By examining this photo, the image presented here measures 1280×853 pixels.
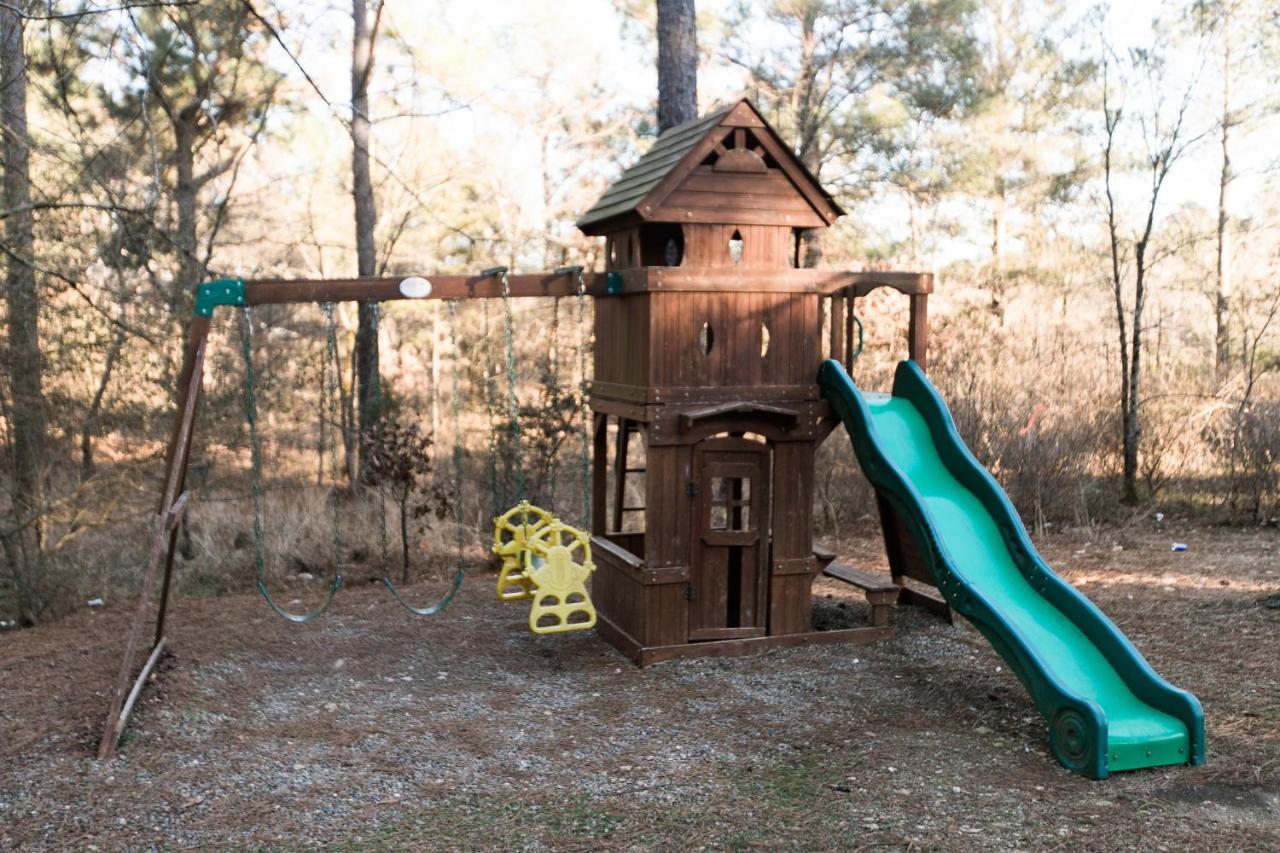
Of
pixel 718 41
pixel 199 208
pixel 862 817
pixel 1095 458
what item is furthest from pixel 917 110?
pixel 862 817

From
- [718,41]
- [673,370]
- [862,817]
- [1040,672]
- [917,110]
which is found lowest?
[862,817]

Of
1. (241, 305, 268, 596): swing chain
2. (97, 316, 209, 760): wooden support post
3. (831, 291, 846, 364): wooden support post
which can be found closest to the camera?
(97, 316, 209, 760): wooden support post

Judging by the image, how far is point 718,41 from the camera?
17062 mm

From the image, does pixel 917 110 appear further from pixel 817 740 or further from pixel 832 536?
pixel 817 740

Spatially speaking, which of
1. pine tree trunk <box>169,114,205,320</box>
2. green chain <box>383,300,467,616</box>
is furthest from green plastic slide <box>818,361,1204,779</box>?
pine tree trunk <box>169,114,205,320</box>

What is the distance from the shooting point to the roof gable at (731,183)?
629 cm

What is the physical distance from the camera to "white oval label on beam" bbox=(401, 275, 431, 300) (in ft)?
Answer: 19.6

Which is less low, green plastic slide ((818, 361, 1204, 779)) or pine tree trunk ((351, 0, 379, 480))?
pine tree trunk ((351, 0, 379, 480))

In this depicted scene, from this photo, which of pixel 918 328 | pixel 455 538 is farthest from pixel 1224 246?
pixel 455 538

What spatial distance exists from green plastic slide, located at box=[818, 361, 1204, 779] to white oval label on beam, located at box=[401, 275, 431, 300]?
248 centimetres

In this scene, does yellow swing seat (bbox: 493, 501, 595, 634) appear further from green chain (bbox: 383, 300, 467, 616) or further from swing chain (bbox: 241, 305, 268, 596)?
swing chain (bbox: 241, 305, 268, 596)

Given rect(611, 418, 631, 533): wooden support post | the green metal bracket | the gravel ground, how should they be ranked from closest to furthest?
the gravel ground → the green metal bracket → rect(611, 418, 631, 533): wooden support post

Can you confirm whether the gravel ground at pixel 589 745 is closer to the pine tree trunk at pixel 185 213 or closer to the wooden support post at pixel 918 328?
the wooden support post at pixel 918 328

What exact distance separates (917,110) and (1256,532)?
831cm
